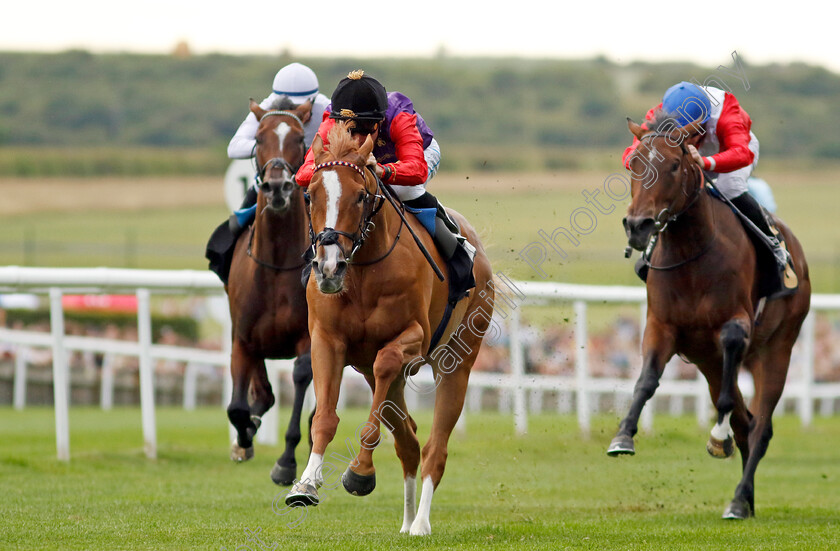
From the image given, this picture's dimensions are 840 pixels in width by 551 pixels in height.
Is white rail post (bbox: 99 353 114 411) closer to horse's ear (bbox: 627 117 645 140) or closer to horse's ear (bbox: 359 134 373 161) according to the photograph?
horse's ear (bbox: 627 117 645 140)

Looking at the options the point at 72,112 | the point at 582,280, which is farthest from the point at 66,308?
the point at 72,112

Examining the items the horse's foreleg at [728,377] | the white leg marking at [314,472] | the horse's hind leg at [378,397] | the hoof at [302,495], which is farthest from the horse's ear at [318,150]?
the horse's foreleg at [728,377]

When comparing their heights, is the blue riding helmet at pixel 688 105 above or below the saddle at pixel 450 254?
above

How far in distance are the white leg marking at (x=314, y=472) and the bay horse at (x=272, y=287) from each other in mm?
1927

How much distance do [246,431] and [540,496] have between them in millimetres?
2202

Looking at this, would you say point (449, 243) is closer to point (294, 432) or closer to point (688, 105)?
point (294, 432)

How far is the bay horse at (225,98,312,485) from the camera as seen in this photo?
7.02 m

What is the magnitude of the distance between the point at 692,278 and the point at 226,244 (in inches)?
113

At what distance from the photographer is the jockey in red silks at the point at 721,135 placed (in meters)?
7.08

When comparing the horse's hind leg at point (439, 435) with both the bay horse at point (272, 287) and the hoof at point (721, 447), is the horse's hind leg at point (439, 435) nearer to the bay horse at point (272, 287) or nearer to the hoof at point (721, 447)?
the bay horse at point (272, 287)

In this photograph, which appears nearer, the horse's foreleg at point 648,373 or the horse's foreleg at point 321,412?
the horse's foreleg at point 321,412

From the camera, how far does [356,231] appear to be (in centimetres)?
510

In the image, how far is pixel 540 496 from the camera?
8328 mm

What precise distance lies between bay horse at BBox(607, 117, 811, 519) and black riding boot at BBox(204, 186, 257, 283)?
2.48 m
